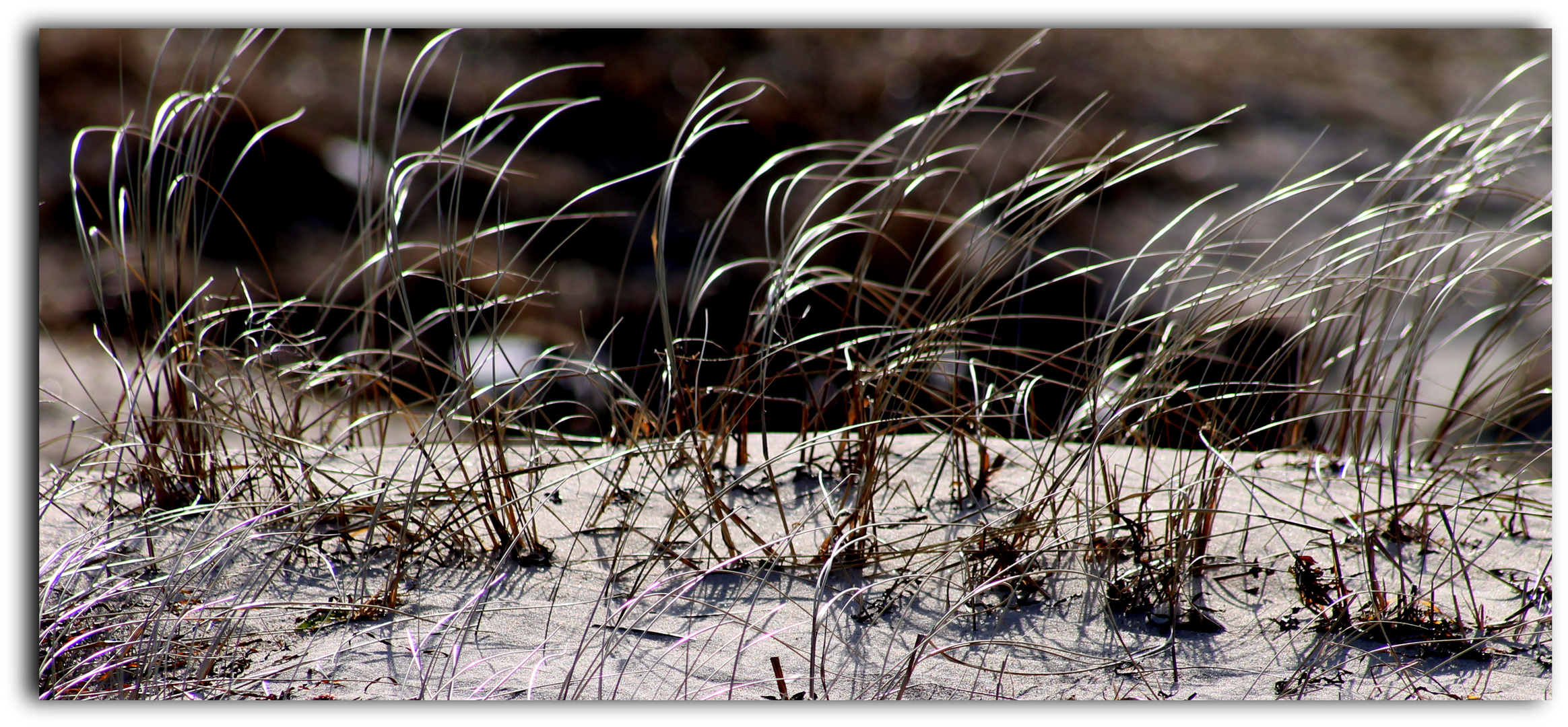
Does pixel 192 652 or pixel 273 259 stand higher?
pixel 273 259

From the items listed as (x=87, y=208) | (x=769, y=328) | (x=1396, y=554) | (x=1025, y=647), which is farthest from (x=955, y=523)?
(x=87, y=208)

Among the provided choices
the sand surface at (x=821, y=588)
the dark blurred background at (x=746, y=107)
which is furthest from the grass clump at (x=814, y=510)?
the dark blurred background at (x=746, y=107)

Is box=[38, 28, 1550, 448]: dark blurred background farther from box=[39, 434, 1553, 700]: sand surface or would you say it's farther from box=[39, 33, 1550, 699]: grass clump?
box=[39, 434, 1553, 700]: sand surface

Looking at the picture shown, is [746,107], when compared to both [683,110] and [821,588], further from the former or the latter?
[821,588]

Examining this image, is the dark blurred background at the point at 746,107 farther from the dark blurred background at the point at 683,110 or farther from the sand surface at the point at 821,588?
the sand surface at the point at 821,588

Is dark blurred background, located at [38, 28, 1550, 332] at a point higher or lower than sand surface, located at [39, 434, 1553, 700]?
higher

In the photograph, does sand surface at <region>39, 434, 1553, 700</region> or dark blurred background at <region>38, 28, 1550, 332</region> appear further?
dark blurred background at <region>38, 28, 1550, 332</region>

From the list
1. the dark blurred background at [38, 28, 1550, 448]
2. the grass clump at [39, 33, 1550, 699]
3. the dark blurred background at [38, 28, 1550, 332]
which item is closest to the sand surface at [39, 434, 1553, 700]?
the grass clump at [39, 33, 1550, 699]

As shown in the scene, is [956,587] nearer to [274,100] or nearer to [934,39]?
[274,100]
